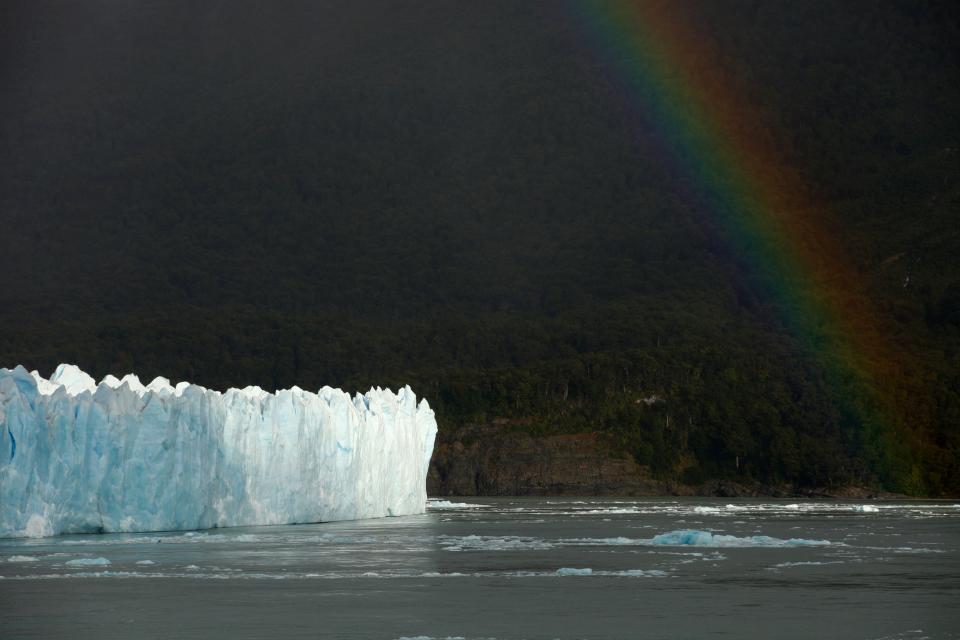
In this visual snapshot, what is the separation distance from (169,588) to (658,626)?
8.87 meters

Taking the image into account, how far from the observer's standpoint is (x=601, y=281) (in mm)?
157875

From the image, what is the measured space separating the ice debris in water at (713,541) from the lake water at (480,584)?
53mm

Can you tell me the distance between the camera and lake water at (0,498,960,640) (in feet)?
68.1

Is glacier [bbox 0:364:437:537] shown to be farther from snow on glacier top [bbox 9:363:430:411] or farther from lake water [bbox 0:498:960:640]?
lake water [bbox 0:498:960:640]

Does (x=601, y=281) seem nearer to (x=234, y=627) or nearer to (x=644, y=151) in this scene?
(x=644, y=151)

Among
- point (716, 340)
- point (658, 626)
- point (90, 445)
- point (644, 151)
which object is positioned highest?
point (644, 151)

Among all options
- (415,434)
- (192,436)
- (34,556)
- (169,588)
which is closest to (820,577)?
(169,588)

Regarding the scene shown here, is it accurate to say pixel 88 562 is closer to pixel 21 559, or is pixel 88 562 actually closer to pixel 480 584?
pixel 21 559

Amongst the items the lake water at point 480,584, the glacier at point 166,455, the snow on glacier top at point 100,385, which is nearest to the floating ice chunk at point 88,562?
the lake water at point 480,584

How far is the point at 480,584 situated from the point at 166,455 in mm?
15110

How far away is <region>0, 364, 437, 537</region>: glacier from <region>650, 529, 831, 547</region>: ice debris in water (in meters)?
11.8

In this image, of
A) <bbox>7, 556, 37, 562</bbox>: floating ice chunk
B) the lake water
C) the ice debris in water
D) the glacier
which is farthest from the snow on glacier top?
the ice debris in water

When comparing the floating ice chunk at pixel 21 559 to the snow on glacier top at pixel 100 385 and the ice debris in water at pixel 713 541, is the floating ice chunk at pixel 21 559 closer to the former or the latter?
the snow on glacier top at pixel 100 385

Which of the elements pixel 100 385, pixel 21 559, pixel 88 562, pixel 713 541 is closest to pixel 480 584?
pixel 88 562
